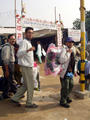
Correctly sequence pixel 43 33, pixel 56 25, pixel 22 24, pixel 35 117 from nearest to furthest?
pixel 35 117
pixel 22 24
pixel 56 25
pixel 43 33

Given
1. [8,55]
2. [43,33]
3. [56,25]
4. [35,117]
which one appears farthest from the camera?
[43,33]

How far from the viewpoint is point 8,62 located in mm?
3553

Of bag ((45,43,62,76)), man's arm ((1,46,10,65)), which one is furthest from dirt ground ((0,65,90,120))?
man's arm ((1,46,10,65))

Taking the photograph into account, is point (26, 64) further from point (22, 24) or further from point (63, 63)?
point (22, 24)

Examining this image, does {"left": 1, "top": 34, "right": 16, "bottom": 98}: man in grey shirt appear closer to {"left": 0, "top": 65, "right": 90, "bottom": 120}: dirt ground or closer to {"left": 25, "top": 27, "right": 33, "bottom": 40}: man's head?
{"left": 0, "top": 65, "right": 90, "bottom": 120}: dirt ground

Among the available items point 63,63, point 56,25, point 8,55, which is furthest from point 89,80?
point 56,25

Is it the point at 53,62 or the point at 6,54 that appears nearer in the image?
the point at 53,62

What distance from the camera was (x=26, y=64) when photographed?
10.0ft

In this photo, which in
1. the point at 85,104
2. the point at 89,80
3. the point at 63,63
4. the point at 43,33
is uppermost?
the point at 43,33

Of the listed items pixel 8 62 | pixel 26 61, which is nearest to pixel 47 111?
pixel 26 61

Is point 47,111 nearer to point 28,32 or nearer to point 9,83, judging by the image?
point 9,83

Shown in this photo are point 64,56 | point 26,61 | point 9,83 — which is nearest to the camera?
point 26,61

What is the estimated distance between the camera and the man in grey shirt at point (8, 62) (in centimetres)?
350

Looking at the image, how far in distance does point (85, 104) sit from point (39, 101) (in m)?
1.12
